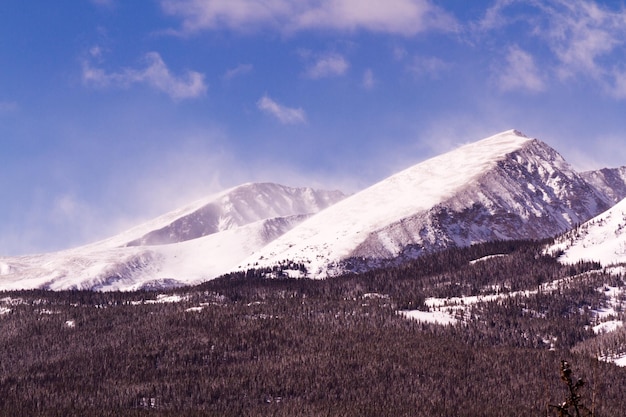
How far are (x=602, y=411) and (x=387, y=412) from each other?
47962 mm

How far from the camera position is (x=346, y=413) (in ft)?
640

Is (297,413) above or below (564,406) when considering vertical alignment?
below

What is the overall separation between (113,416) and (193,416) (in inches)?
724

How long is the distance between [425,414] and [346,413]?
58.2 feet

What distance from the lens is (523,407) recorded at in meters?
196

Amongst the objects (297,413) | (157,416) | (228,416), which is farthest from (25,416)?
(297,413)

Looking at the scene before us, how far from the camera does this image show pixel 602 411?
633 feet

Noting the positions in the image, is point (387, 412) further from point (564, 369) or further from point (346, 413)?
point (564, 369)

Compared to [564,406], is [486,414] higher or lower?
lower

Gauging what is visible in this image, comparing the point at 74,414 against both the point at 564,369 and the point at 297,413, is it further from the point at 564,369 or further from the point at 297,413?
the point at 564,369

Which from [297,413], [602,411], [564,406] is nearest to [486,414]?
[602,411]

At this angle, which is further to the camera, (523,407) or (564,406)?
(523,407)

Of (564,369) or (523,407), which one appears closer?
(564,369)

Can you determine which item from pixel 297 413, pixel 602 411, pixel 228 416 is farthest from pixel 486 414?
pixel 228 416
